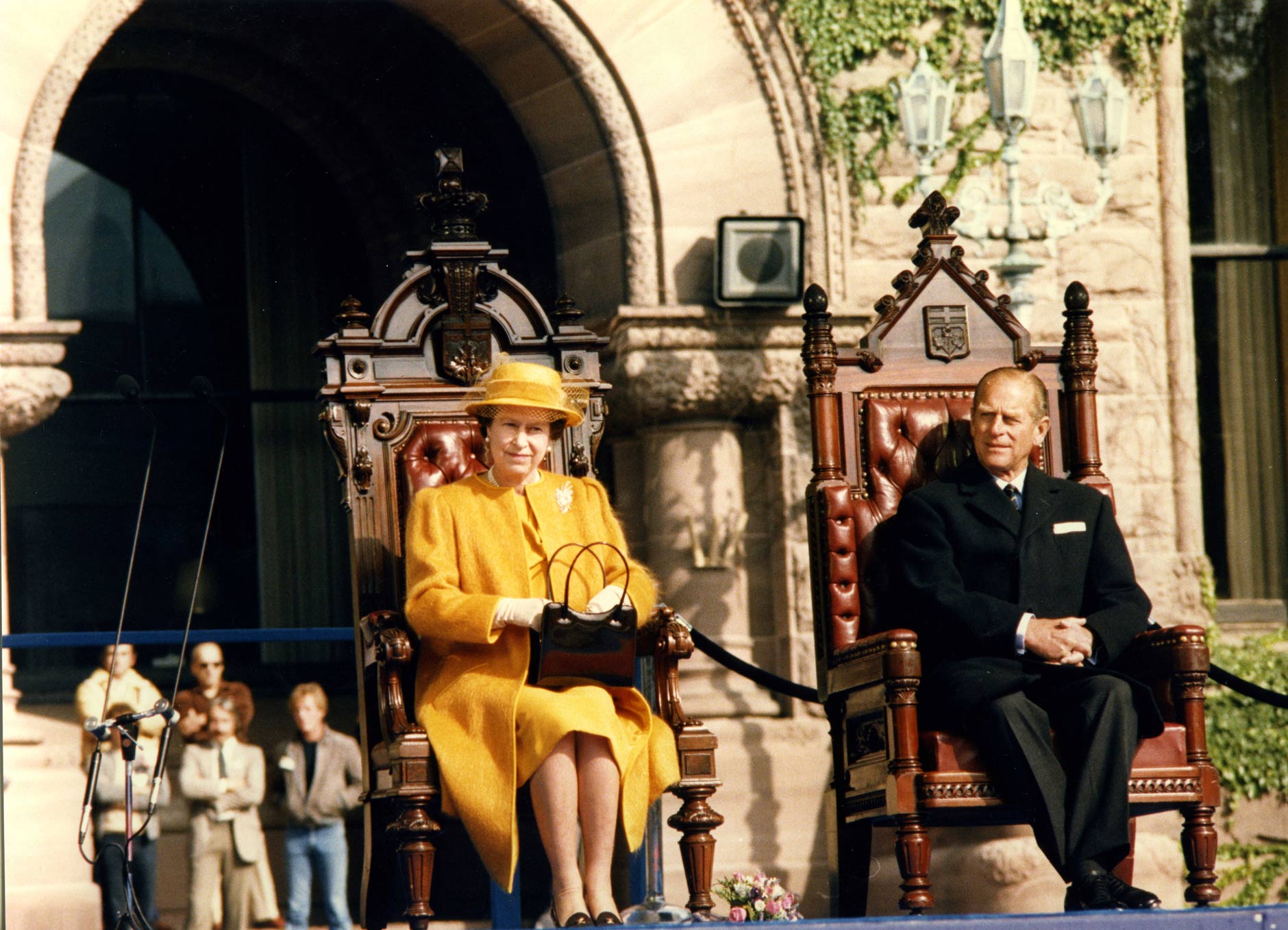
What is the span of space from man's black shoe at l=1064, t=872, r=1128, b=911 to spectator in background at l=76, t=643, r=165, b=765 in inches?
135

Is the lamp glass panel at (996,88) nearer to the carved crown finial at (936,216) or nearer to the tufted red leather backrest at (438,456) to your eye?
the carved crown finial at (936,216)

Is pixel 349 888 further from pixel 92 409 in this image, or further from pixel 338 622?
pixel 92 409

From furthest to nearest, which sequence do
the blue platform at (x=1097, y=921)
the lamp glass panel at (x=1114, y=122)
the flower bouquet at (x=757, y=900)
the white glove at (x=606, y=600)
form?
the lamp glass panel at (x=1114, y=122), the flower bouquet at (x=757, y=900), the white glove at (x=606, y=600), the blue platform at (x=1097, y=921)

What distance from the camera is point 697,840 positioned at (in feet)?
16.2

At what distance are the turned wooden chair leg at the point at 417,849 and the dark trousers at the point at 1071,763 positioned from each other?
4.57ft

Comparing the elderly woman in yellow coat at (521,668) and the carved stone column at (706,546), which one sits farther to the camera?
the carved stone column at (706,546)

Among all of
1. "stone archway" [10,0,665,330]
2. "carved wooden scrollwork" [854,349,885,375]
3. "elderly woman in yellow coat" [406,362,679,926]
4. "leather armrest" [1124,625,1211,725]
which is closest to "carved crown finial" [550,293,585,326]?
"elderly woman in yellow coat" [406,362,679,926]

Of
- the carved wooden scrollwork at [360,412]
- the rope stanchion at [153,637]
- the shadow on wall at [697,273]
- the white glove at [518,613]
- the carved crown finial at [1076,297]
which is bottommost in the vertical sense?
the rope stanchion at [153,637]

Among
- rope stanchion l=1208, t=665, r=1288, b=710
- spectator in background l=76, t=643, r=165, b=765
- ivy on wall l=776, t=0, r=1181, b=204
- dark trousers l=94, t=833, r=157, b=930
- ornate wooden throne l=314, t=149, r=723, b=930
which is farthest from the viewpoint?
ivy on wall l=776, t=0, r=1181, b=204

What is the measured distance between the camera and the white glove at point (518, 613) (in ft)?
15.9

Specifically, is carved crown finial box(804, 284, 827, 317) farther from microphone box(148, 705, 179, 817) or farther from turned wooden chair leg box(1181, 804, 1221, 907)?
microphone box(148, 705, 179, 817)

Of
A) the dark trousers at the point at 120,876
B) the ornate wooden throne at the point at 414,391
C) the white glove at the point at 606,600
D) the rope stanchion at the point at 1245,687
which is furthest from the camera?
the dark trousers at the point at 120,876

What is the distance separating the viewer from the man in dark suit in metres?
4.84

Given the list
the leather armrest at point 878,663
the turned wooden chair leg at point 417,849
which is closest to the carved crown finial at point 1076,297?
the leather armrest at point 878,663
